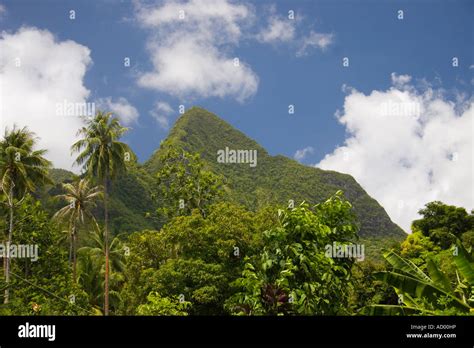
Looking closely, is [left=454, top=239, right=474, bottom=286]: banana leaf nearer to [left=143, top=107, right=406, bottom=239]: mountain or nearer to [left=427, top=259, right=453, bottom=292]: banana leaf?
[left=427, top=259, right=453, bottom=292]: banana leaf

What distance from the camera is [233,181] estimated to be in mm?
63969

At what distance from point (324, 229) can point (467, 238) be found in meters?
29.0

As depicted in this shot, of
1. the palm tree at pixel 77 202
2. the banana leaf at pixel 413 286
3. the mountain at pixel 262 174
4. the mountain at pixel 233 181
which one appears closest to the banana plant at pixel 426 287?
the banana leaf at pixel 413 286

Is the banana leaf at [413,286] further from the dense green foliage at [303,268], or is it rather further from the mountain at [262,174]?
the mountain at [262,174]

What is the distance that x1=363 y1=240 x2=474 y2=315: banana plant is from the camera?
7.65 meters

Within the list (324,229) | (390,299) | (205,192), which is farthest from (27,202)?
(324,229)

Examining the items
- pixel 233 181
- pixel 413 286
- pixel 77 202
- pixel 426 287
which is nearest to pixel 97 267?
pixel 77 202

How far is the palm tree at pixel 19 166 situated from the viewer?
30609mm

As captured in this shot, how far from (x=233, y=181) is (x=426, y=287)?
55.9 m

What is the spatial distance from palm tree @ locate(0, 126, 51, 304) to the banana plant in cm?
2471

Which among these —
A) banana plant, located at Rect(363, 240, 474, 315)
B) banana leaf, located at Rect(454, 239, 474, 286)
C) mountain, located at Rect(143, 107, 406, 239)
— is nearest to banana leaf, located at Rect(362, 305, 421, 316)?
banana plant, located at Rect(363, 240, 474, 315)

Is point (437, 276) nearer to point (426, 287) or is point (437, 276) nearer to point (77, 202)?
point (426, 287)

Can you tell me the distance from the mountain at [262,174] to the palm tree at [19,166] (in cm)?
2038
